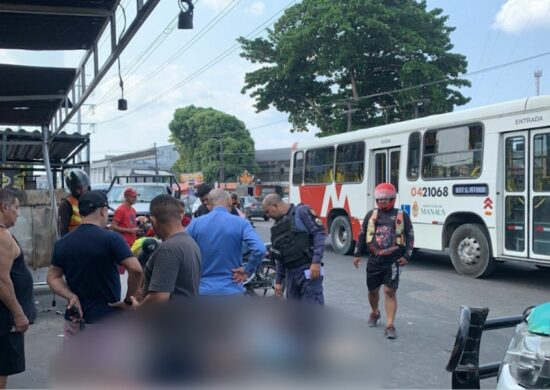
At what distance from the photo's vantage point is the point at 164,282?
3.19m

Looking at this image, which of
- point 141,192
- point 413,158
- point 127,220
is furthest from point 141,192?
point 413,158

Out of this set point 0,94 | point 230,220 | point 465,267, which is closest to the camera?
point 230,220

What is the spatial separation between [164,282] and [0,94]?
5301 millimetres

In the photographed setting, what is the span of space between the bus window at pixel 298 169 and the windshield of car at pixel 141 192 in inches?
154

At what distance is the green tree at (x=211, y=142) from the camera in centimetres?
5419

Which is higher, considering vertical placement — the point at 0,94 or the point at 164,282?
the point at 0,94

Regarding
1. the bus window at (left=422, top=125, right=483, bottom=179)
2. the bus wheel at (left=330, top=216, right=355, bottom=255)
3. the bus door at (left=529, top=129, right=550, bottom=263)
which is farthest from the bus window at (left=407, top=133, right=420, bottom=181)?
the bus door at (left=529, top=129, right=550, bottom=263)

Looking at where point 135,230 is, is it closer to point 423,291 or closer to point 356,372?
point 423,291

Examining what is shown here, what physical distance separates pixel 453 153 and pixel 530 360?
8.39 metres

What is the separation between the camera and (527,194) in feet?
29.6

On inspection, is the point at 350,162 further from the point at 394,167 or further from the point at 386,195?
the point at 386,195

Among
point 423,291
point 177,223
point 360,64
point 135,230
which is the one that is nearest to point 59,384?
point 177,223

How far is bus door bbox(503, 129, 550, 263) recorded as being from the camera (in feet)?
28.8

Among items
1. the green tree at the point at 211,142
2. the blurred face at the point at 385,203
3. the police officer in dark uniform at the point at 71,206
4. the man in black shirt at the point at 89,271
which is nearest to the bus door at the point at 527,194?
the blurred face at the point at 385,203
